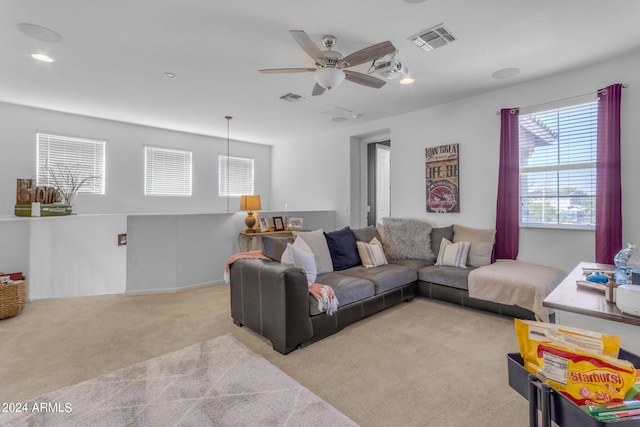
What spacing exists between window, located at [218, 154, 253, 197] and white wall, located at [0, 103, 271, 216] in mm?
124

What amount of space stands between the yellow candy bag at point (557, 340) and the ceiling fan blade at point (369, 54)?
205 centimetres

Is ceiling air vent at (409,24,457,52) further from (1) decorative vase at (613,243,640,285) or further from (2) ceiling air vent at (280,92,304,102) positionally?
(1) decorative vase at (613,243,640,285)

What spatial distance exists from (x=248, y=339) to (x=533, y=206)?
357 centimetres

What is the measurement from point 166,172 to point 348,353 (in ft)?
16.7

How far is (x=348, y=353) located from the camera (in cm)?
244

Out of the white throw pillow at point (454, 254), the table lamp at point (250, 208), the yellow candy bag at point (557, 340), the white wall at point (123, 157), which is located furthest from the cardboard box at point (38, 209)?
the white throw pillow at point (454, 254)

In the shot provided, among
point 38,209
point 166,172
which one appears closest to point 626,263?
point 38,209

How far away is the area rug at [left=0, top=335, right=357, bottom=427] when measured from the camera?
5.50ft

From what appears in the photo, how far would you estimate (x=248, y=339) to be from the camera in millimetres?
2705

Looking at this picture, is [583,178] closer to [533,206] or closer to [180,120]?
[533,206]

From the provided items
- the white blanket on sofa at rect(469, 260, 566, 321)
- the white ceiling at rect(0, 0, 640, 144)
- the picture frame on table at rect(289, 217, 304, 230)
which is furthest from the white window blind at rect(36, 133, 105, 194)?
the white blanket on sofa at rect(469, 260, 566, 321)

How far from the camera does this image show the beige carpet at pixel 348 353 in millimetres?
1817

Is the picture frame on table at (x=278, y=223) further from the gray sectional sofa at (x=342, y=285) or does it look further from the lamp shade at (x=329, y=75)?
the lamp shade at (x=329, y=75)

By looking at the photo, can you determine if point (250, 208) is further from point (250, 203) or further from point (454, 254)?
point (454, 254)
